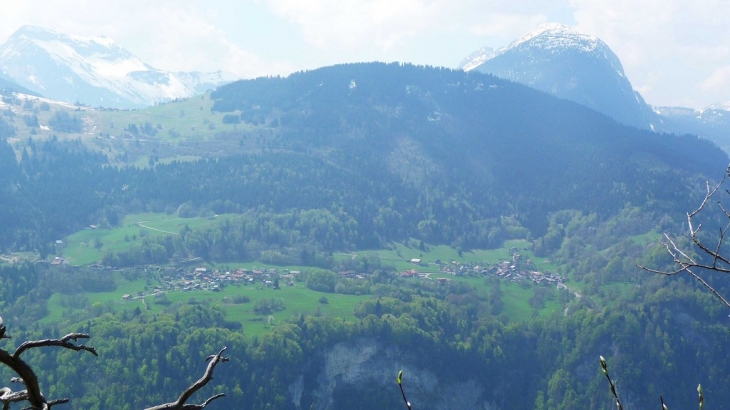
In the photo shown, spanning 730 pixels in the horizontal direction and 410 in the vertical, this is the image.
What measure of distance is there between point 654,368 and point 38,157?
123946mm

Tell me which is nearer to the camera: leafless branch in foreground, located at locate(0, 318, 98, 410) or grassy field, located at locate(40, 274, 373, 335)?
leafless branch in foreground, located at locate(0, 318, 98, 410)

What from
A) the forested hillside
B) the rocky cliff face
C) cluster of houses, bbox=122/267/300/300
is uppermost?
the forested hillside

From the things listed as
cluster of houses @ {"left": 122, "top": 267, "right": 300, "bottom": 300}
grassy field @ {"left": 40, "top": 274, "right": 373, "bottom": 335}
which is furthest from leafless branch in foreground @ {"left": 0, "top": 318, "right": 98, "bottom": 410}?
cluster of houses @ {"left": 122, "top": 267, "right": 300, "bottom": 300}

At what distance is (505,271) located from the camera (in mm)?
131750

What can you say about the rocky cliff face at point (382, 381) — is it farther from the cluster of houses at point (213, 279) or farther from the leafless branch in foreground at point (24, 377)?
the leafless branch in foreground at point (24, 377)

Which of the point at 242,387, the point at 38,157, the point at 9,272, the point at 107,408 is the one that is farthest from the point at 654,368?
the point at 38,157

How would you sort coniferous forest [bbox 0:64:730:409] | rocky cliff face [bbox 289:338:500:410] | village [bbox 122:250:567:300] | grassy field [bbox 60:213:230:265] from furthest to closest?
grassy field [bbox 60:213:230:265] < village [bbox 122:250:567:300] < rocky cliff face [bbox 289:338:500:410] < coniferous forest [bbox 0:64:730:409]

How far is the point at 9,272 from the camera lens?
10038cm

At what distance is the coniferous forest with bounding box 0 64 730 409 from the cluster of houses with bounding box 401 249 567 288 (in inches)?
→ 147

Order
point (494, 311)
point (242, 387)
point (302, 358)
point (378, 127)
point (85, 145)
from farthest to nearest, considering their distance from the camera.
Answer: point (378, 127) → point (85, 145) → point (494, 311) → point (302, 358) → point (242, 387)

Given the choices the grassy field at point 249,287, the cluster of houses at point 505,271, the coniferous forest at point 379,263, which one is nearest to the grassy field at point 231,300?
the grassy field at point 249,287

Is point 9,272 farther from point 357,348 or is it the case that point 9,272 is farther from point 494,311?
point 494,311

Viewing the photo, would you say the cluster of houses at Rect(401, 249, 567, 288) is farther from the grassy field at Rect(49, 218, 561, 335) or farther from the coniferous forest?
the coniferous forest

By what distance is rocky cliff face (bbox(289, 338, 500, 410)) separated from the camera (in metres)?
84.4
